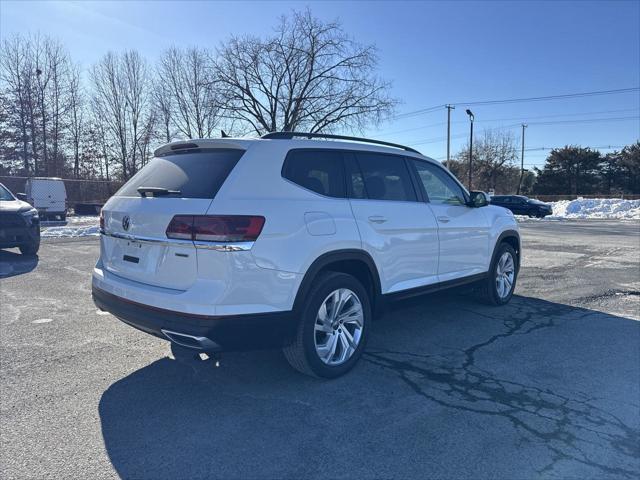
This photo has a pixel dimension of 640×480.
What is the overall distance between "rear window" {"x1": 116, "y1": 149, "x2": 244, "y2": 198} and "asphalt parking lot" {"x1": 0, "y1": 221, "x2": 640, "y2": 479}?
152 centimetres

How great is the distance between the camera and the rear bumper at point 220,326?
3029 millimetres

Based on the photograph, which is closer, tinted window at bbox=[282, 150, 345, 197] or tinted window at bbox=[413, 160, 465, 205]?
tinted window at bbox=[282, 150, 345, 197]

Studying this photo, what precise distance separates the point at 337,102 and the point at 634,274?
99.2 feet

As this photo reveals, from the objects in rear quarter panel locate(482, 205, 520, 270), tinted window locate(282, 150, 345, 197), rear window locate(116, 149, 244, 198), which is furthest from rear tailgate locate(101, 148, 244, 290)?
rear quarter panel locate(482, 205, 520, 270)

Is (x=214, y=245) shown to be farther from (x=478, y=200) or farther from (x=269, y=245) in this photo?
(x=478, y=200)

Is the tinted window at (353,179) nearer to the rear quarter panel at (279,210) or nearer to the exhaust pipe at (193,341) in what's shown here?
the rear quarter panel at (279,210)

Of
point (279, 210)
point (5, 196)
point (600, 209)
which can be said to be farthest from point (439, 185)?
point (600, 209)

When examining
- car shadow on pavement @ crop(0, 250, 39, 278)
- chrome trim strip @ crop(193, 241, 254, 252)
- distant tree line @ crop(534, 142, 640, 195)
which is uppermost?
distant tree line @ crop(534, 142, 640, 195)

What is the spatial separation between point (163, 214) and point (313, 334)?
4.64ft

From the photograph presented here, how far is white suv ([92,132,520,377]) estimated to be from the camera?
3.08m

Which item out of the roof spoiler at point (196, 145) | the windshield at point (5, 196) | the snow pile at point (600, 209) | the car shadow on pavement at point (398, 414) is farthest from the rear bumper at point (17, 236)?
the snow pile at point (600, 209)

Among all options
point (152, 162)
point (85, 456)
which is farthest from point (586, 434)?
point (152, 162)

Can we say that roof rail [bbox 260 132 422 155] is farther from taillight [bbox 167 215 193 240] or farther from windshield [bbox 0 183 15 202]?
windshield [bbox 0 183 15 202]

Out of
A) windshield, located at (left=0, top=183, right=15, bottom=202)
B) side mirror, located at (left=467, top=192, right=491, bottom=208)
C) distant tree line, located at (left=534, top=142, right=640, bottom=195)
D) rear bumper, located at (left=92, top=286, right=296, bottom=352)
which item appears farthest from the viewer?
distant tree line, located at (left=534, top=142, right=640, bottom=195)
